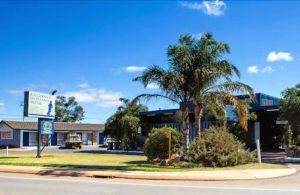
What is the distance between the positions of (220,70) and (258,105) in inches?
746

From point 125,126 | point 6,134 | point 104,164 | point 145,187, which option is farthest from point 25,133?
point 145,187

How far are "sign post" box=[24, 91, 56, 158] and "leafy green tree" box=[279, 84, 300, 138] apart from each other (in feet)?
58.0

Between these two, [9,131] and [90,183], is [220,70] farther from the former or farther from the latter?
[9,131]

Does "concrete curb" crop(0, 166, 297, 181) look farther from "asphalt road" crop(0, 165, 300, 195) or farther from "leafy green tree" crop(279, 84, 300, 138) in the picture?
"leafy green tree" crop(279, 84, 300, 138)

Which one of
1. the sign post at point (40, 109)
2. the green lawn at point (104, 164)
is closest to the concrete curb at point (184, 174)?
the green lawn at point (104, 164)

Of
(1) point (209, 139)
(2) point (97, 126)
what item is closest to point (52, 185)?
(1) point (209, 139)

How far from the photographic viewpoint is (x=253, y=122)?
134 ft

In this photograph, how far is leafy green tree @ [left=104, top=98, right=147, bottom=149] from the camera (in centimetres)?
4569

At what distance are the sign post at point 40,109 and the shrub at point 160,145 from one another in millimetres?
10852

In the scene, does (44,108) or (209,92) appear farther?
(44,108)

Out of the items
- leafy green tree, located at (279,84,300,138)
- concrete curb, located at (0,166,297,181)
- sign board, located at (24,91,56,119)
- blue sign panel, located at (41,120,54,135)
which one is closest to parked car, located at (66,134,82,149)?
blue sign panel, located at (41,120,54,135)

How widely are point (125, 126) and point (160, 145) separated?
21411 mm

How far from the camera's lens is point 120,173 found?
60.2 feet

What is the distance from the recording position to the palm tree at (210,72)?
21.5 meters
